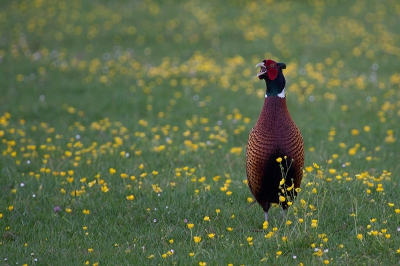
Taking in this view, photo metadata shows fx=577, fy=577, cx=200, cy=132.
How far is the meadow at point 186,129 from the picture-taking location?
455 cm

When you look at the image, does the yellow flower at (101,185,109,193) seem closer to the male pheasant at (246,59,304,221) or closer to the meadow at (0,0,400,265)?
the meadow at (0,0,400,265)

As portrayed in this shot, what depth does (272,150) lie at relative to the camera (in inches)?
184

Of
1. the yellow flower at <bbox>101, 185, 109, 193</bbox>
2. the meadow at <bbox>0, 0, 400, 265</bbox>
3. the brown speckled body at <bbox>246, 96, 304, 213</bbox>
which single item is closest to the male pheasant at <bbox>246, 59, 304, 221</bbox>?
the brown speckled body at <bbox>246, 96, 304, 213</bbox>

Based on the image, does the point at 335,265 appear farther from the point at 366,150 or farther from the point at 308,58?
the point at 308,58

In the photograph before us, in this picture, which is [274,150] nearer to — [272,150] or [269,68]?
[272,150]

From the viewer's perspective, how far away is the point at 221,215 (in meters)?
5.14

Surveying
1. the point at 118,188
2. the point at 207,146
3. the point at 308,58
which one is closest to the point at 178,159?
the point at 207,146

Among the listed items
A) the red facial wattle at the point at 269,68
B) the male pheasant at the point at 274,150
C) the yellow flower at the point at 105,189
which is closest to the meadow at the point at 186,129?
the yellow flower at the point at 105,189

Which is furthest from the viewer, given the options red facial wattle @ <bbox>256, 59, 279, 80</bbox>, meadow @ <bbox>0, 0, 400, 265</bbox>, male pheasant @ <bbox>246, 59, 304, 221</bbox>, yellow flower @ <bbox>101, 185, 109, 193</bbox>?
yellow flower @ <bbox>101, 185, 109, 193</bbox>

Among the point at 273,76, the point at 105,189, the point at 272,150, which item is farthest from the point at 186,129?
the point at 272,150

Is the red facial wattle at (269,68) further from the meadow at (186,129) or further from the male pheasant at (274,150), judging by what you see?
the meadow at (186,129)

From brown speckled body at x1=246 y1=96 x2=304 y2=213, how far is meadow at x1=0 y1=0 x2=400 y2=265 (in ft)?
0.78

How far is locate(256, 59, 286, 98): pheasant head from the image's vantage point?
480 cm

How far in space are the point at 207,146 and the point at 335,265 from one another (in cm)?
356
